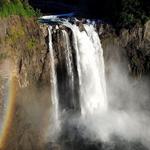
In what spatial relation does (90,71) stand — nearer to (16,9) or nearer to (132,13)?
(132,13)

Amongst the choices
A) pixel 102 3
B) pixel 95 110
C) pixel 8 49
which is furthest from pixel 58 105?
pixel 102 3

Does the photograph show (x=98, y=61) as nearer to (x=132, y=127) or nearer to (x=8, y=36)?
(x=132, y=127)

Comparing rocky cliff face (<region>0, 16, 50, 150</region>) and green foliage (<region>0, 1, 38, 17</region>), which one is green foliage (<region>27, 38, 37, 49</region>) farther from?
green foliage (<region>0, 1, 38, 17</region>)

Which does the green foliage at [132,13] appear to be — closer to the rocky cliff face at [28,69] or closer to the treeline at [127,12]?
the treeline at [127,12]

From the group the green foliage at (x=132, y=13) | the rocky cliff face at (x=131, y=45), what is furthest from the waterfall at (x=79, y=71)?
the green foliage at (x=132, y=13)

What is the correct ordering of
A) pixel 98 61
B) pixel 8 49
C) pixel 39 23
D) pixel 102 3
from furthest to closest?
pixel 102 3 < pixel 98 61 < pixel 39 23 < pixel 8 49

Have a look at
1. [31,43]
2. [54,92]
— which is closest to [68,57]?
[54,92]
